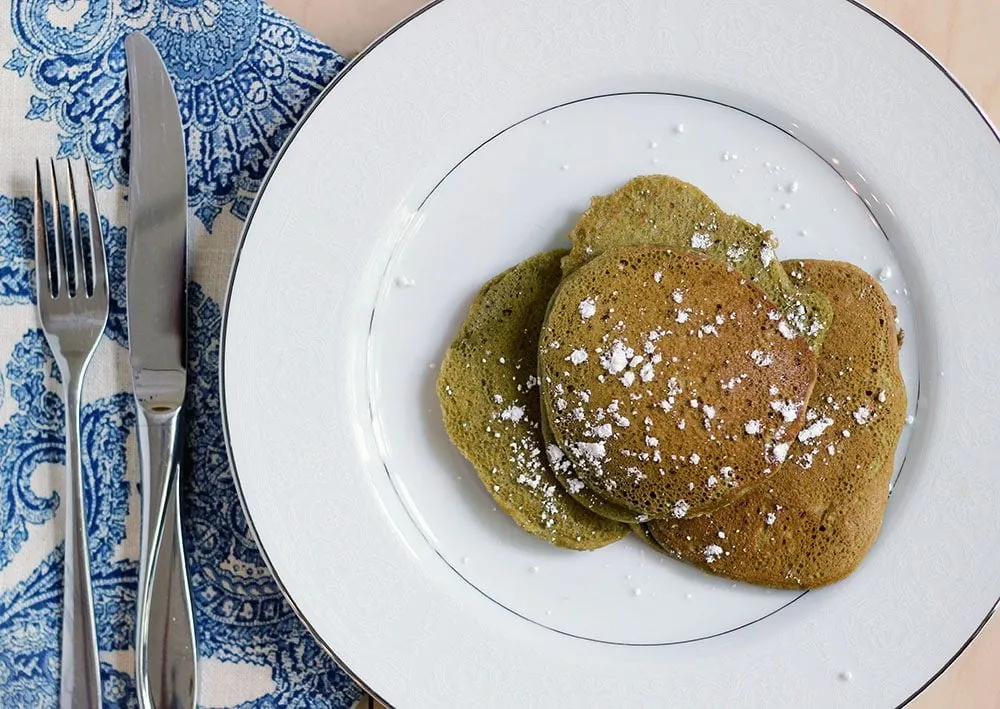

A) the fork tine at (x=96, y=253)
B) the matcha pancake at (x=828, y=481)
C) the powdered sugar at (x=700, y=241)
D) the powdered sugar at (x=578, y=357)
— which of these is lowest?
the matcha pancake at (x=828, y=481)

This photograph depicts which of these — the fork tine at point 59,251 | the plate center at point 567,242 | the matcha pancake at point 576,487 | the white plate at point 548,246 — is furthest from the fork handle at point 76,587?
the matcha pancake at point 576,487

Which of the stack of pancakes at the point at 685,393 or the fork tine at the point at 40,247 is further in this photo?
the fork tine at the point at 40,247

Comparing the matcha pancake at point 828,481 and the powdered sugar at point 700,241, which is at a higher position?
the powdered sugar at point 700,241

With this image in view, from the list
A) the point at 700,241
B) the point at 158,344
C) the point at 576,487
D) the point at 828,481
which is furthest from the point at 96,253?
the point at 828,481

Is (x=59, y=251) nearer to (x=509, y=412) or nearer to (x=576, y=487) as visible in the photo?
(x=509, y=412)

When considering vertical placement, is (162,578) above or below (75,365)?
below

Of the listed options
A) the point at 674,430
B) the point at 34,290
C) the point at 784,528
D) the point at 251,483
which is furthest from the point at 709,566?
the point at 34,290

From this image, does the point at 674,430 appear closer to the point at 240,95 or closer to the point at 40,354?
the point at 240,95

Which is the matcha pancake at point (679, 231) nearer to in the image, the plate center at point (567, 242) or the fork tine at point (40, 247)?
the plate center at point (567, 242)
